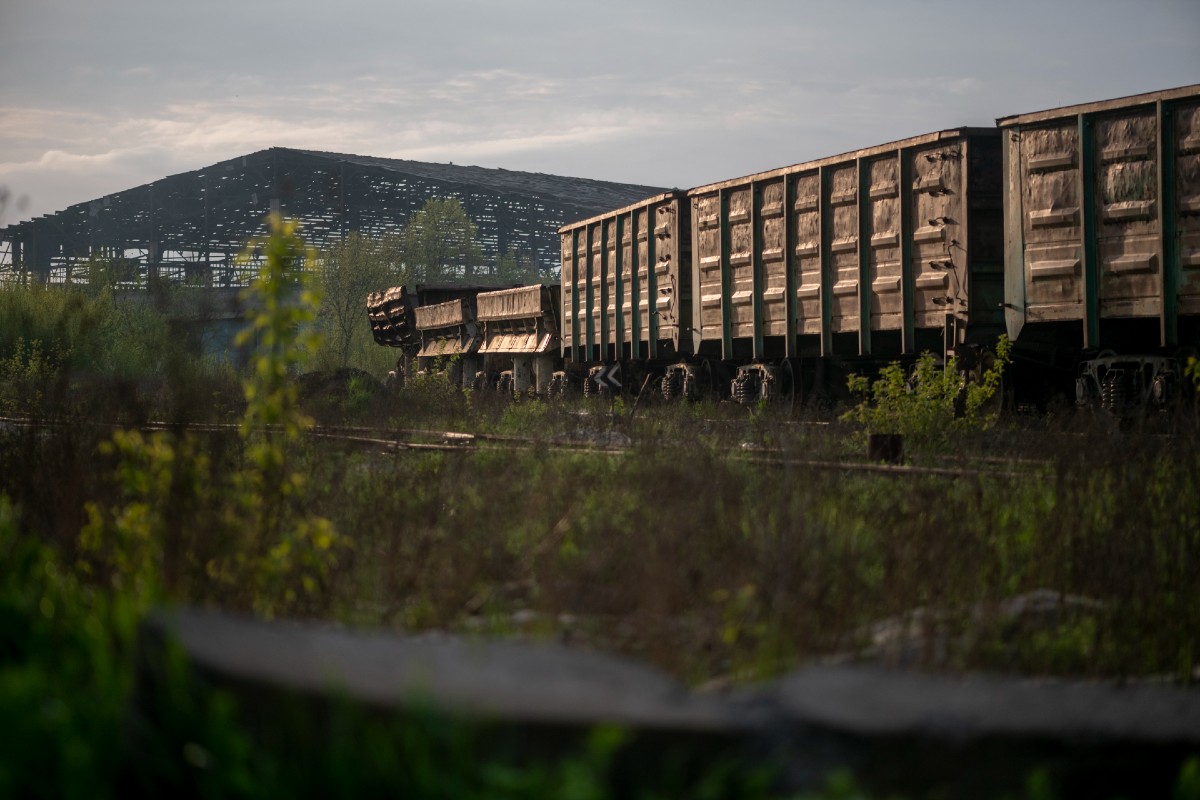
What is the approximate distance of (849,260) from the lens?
14164mm

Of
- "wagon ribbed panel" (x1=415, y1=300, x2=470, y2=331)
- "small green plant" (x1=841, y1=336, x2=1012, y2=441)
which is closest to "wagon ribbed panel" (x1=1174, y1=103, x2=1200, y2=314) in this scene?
"small green plant" (x1=841, y1=336, x2=1012, y2=441)

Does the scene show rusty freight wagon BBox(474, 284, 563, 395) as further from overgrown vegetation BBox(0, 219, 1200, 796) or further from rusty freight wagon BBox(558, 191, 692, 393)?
overgrown vegetation BBox(0, 219, 1200, 796)

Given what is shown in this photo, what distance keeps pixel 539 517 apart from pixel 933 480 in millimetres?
3128

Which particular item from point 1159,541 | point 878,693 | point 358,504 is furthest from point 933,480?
point 878,693

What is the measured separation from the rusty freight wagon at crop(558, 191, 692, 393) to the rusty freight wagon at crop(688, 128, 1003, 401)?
543 mm

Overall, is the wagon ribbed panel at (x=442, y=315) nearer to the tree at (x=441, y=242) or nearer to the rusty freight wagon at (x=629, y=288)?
the rusty freight wagon at (x=629, y=288)

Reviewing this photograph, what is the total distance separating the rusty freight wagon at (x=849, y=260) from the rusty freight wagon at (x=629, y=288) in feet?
1.78

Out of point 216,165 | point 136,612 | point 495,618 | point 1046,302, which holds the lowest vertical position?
point 495,618

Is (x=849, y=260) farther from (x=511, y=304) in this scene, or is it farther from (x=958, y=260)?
(x=511, y=304)

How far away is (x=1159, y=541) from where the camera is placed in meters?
5.36

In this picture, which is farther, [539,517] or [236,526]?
[539,517]

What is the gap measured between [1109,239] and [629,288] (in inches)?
370

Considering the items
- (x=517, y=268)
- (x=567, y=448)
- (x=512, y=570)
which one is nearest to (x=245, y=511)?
Answer: (x=512, y=570)

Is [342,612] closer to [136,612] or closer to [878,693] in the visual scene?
[136,612]
